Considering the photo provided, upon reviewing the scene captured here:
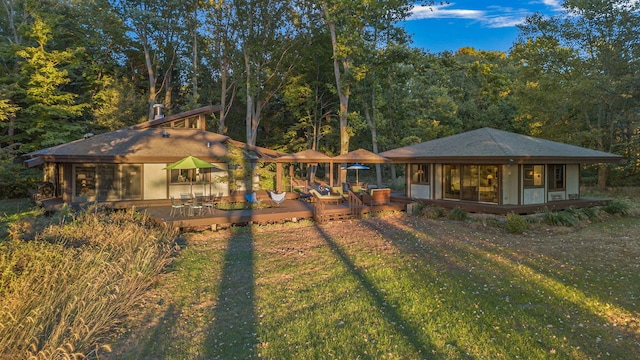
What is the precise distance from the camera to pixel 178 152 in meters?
15.4

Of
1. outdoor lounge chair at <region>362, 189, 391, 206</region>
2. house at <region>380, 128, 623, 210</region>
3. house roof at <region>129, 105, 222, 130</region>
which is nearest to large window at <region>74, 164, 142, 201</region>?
house roof at <region>129, 105, 222, 130</region>

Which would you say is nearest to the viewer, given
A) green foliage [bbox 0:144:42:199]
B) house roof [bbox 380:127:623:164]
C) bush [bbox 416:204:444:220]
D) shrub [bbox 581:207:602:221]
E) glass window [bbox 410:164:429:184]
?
house roof [bbox 380:127:623:164]

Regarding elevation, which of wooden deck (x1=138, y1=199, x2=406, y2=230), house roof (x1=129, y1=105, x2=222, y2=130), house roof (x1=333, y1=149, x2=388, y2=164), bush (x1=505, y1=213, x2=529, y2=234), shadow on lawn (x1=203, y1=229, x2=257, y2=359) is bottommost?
shadow on lawn (x1=203, y1=229, x2=257, y2=359)

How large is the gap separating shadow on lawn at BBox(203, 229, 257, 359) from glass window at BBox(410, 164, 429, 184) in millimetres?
10615

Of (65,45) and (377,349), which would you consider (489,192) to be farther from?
(65,45)

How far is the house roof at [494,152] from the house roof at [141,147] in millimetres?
8673

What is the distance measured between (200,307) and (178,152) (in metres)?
11.3

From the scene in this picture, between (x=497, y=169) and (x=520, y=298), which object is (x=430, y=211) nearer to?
(x=497, y=169)

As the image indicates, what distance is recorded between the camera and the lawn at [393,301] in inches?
163

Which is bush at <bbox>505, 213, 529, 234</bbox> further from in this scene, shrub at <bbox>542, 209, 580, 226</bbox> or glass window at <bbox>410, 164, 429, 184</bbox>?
glass window at <bbox>410, 164, 429, 184</bbox>

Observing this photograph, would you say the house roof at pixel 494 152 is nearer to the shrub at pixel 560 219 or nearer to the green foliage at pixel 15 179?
the shrub at pixel 560 219

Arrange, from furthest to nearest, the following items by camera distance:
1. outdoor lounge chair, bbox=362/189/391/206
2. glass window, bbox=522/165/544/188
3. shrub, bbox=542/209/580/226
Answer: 1. outdoor lounge chair, bbox=362/189/391/206
2. glass window, bbox=522/165/544/188
3. shrub, bbox=542/209/580/226

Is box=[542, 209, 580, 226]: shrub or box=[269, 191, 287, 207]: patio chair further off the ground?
box=[269, 191, 287, 207]: patio chair

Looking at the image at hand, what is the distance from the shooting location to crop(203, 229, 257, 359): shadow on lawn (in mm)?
4125
